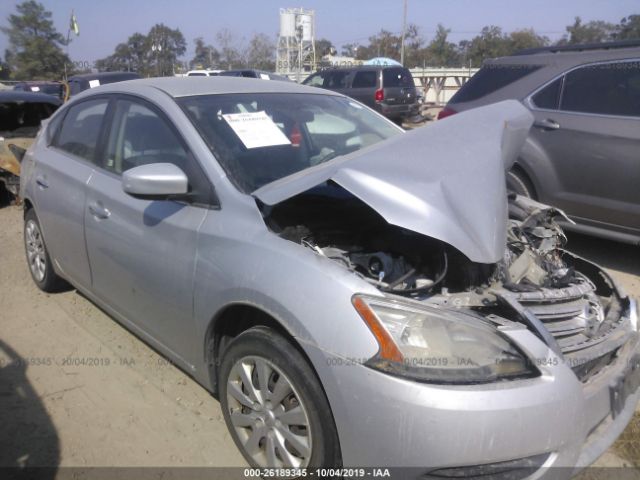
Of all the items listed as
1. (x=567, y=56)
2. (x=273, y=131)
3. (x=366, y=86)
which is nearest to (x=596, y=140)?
(x=567, y=56)

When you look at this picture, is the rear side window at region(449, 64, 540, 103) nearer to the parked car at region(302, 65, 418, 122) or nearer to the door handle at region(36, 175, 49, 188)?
the door handle at region(36, 175, 49, 188)

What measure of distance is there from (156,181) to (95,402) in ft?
4.52

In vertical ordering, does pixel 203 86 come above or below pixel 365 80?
above

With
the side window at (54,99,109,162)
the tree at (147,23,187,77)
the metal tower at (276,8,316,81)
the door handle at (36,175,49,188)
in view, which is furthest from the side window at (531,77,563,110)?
the metal tower at (276,8,316,81)

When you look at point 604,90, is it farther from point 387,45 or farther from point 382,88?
point 387,45

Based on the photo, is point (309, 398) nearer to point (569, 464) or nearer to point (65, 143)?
point (569, 464)

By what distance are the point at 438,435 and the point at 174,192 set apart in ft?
4.96

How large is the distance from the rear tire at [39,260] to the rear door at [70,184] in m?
0.26

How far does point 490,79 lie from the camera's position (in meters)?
5.45

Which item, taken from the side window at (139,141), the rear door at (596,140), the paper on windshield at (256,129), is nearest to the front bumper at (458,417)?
the paper on windshield at (256,129)

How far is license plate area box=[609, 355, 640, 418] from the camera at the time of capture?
2.08 meters

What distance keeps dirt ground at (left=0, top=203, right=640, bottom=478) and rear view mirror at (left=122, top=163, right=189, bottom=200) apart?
3.96ft

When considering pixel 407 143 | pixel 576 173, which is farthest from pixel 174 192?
pixel 576 173

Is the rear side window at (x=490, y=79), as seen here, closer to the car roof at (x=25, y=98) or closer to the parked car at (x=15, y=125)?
the parked car at (x=15, y=125)
